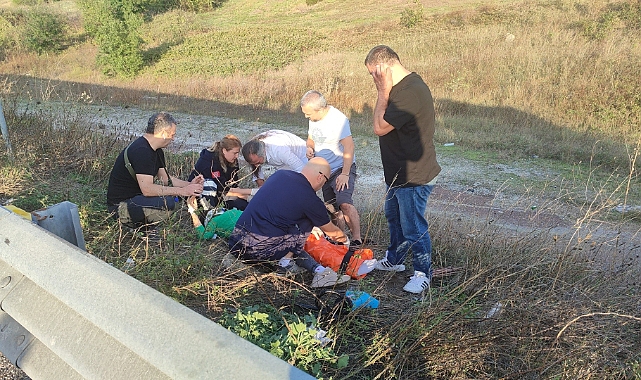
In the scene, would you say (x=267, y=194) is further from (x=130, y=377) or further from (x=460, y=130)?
(x=460, y=130)

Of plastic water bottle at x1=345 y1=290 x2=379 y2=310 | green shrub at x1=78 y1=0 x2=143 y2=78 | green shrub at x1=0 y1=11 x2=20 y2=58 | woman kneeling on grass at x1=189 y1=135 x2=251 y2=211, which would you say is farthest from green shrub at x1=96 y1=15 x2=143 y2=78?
plastic water bottle at x1=345 y1=290 x2=379 y2=310

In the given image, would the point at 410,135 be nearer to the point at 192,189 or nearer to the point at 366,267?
the point at 366,267

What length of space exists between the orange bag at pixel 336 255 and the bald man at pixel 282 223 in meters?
0.14

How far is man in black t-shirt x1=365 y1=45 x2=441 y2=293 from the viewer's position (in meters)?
3.62

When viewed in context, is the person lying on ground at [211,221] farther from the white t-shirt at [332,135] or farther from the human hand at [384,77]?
the human hand at [384,77]

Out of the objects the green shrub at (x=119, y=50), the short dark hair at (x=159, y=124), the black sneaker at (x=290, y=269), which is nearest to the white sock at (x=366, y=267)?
the black sneaker at (x=290, y=269)

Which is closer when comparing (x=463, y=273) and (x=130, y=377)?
(x=130, y=377)

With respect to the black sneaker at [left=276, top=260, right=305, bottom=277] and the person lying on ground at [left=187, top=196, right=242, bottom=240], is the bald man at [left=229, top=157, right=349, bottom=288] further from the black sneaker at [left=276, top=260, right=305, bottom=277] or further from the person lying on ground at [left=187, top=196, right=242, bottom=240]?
the person lying on ground at [left=187, top=196, right=242, bottom=240]

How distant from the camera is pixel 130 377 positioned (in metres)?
1.53

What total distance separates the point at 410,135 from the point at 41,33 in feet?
104

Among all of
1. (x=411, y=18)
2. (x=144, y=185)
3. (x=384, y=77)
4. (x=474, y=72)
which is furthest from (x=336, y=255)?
(x=411, y=18)

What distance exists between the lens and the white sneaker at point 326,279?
3227 millimetres

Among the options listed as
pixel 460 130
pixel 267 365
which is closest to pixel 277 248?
pixel 267 365

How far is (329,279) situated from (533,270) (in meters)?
1.62
